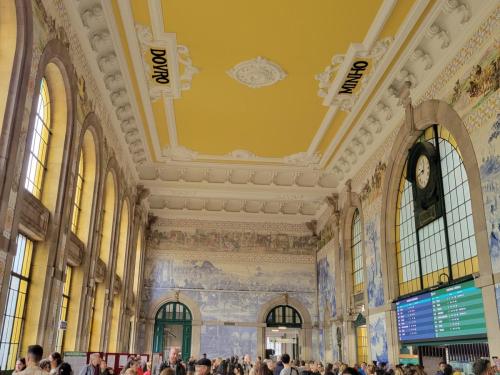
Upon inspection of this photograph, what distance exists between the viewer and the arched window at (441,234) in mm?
10758

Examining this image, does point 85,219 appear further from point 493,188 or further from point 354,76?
point 493,188

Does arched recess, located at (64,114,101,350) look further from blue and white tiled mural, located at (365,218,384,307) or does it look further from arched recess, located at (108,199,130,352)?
blue and white tiled mural, located at (365,218,384,307)

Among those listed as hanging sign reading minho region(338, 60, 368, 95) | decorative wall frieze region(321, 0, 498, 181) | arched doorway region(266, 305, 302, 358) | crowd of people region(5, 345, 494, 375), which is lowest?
crowd of people region(5, 345, 494, 375)

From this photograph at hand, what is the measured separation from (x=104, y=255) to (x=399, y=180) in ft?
30.8

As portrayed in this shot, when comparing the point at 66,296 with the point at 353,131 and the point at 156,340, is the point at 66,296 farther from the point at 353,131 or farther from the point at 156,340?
the point at 156,340

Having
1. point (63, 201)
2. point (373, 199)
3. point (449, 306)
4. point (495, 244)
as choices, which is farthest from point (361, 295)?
point (63, 201)

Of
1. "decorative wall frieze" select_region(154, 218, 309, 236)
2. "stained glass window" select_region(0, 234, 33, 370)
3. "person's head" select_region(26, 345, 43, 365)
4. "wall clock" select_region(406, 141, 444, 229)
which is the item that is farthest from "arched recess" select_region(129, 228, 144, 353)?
"person's head" select_region(26, 345, 43, 365)

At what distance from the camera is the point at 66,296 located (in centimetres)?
1238

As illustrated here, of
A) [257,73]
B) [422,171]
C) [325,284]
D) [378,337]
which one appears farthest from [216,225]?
[422,171]

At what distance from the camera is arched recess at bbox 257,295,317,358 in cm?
2328

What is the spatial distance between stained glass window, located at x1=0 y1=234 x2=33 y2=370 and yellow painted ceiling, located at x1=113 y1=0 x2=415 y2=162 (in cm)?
559

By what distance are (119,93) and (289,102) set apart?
16.6ft

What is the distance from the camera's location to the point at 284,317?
2402cm

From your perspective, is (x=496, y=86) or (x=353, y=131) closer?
(x=496, y=86)
